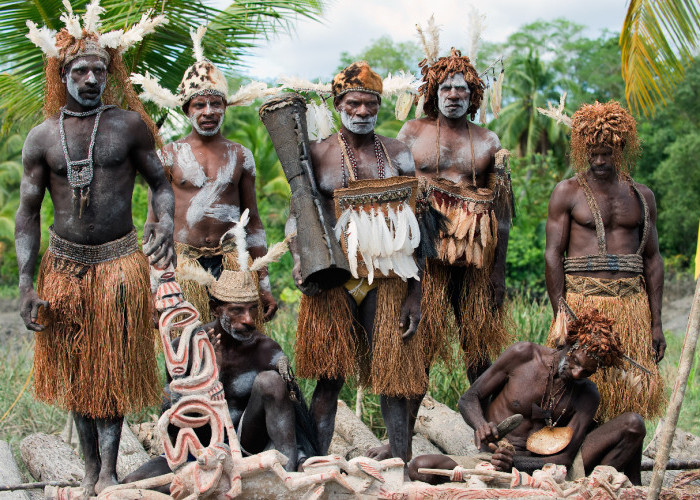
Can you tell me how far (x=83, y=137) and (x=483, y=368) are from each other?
8.93 feet

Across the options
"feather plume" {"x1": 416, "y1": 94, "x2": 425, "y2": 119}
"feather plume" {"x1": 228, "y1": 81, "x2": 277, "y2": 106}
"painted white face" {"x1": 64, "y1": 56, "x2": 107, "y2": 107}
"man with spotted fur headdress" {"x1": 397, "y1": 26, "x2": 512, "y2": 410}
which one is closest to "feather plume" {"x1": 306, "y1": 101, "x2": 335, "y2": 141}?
"feather plume" {"x1": 228, "y1": 81, "x2": 277, "y2": 106}

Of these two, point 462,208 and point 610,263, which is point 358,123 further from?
point 610,263

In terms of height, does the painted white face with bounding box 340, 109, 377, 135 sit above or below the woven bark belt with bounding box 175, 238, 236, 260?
above

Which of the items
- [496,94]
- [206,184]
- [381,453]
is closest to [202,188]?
[206,184]

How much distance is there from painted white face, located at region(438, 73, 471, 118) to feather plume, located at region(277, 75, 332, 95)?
0.76 metres

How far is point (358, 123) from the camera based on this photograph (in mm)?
4102

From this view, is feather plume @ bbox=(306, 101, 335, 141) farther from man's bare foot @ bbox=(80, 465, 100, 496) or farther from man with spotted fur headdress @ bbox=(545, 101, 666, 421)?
man's bare foot @ bbox=(80, 465, 100, 496)

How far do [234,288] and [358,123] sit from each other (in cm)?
106

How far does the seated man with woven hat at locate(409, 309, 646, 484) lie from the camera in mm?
4012

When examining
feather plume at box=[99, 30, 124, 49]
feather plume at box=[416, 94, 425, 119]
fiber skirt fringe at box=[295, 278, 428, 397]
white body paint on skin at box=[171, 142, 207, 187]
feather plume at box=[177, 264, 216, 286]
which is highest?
feather plume at box=[99, 30, 124, 49]

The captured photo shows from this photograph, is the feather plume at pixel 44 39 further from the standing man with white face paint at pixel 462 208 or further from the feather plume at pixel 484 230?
the feather plume at pixel 484 230

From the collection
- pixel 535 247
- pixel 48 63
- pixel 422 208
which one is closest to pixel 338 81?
pixel 422 208

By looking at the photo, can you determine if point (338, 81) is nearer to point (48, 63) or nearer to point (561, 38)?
point (48, 63)

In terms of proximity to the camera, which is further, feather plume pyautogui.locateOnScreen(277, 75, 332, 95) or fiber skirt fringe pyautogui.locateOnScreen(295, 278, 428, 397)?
feather plume pyautogui.locateOnScreen(277, 75, 332, 95)
